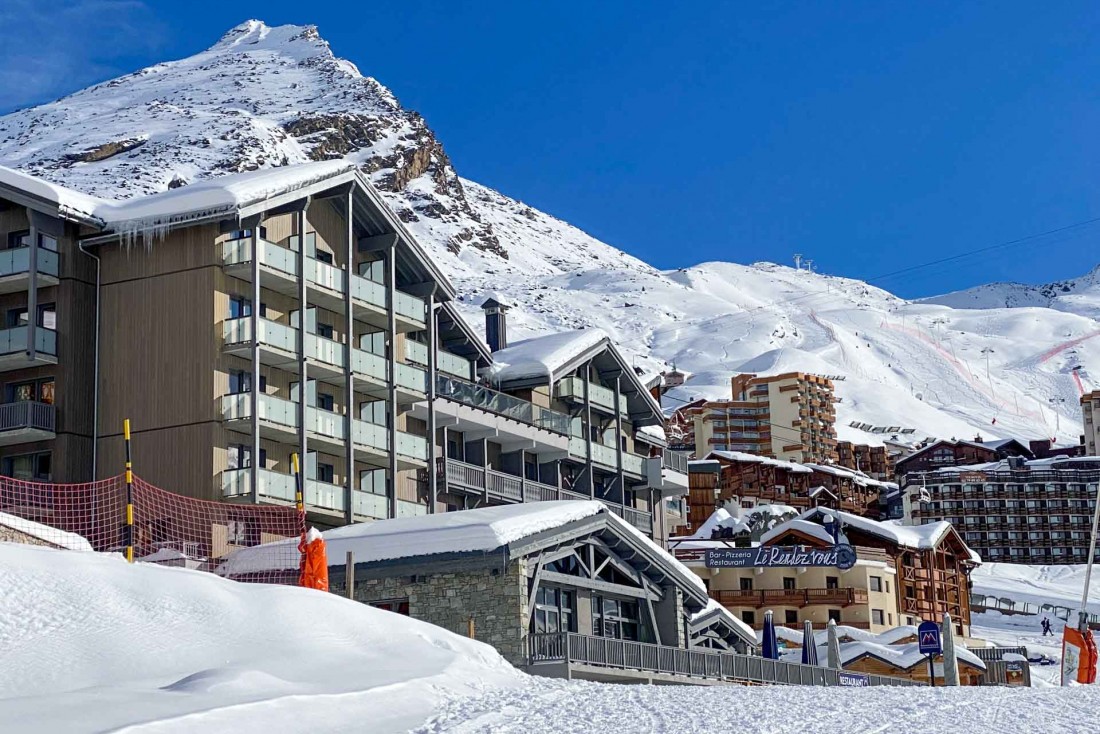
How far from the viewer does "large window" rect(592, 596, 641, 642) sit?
124 ft

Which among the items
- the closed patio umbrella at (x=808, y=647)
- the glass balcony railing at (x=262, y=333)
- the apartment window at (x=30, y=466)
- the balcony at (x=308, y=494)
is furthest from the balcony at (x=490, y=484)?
the apartment window at (x=30, y=466)

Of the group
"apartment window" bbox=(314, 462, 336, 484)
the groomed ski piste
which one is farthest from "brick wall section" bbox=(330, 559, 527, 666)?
"apartment window" bbox=(314, 462, 336, 484)

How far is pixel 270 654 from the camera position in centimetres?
2034

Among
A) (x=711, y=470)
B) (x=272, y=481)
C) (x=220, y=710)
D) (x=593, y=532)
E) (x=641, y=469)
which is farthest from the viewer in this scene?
(x=711, y=470)

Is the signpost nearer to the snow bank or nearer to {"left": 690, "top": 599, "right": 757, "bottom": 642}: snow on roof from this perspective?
{"left": 690, "top": 599, "right": 757, "bottom": 642}: snow on roof

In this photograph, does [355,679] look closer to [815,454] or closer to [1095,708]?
[1095,708]

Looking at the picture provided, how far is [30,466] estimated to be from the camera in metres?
43.6

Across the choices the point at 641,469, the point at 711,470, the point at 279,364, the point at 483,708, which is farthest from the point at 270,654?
the point at 711,470

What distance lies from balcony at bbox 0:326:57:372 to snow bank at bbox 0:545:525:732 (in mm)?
20973

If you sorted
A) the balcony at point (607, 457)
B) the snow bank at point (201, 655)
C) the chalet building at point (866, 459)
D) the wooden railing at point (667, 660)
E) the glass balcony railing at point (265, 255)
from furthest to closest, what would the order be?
the chalet building at point (866, 459), the balcony at point (607, 457), the glass balcony railing at point (265, 255), the wooden railing at point (667, 660), the snow bank at point (201, 655)

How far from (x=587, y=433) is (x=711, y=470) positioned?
4774cm

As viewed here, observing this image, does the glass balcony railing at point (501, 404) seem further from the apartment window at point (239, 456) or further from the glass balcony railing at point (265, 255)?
the apartment window at point (239, 456)

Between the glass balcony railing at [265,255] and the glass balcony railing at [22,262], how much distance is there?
472 cm

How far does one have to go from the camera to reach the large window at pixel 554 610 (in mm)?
35844
